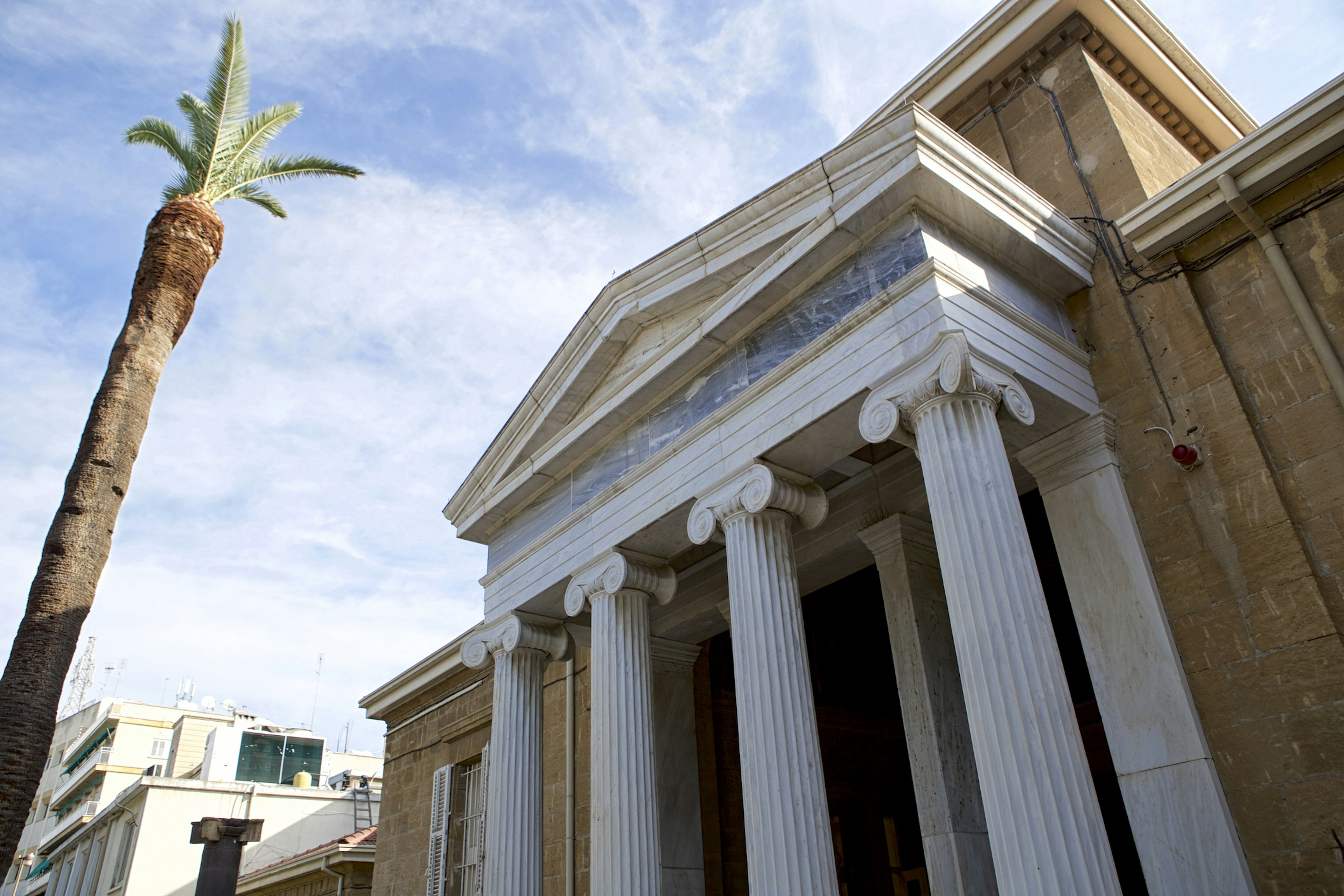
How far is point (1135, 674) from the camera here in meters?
6.03

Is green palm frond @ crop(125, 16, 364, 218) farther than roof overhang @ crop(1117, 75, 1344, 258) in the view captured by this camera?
Yes

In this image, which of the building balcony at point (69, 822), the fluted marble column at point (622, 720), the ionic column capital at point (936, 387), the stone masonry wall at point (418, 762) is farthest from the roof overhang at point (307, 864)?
the ionic column capital at point (936, 387)

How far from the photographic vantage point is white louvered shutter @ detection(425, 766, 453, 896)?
42.8 ft

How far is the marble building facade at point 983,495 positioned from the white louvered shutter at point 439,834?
3417 mm

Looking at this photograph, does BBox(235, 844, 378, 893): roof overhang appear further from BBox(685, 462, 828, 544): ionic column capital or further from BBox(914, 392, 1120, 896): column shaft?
BBox(914, 392, 1120, 896): column shaft

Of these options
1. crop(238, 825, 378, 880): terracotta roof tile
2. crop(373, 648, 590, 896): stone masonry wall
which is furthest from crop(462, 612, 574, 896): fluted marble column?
crop(238, 825, 378, 880): terracotta roof tile

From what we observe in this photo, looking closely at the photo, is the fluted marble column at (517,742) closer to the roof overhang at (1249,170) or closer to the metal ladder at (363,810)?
the roof overhang at (1249,170)

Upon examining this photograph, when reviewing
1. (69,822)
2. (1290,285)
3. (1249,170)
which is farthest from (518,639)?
(69,822)

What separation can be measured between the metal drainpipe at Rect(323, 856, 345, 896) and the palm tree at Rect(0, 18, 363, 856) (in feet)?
31.5

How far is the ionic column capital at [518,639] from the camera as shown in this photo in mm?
9484

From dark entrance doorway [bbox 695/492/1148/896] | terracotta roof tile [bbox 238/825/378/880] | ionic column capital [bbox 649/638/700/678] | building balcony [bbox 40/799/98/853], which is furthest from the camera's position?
building balcony [bbox 40/799/98/853]

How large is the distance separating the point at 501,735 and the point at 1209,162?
25.3 feet

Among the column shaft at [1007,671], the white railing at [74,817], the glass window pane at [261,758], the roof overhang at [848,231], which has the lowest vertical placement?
the column shaft at [1007,671]

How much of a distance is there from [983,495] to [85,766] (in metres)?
46.1
